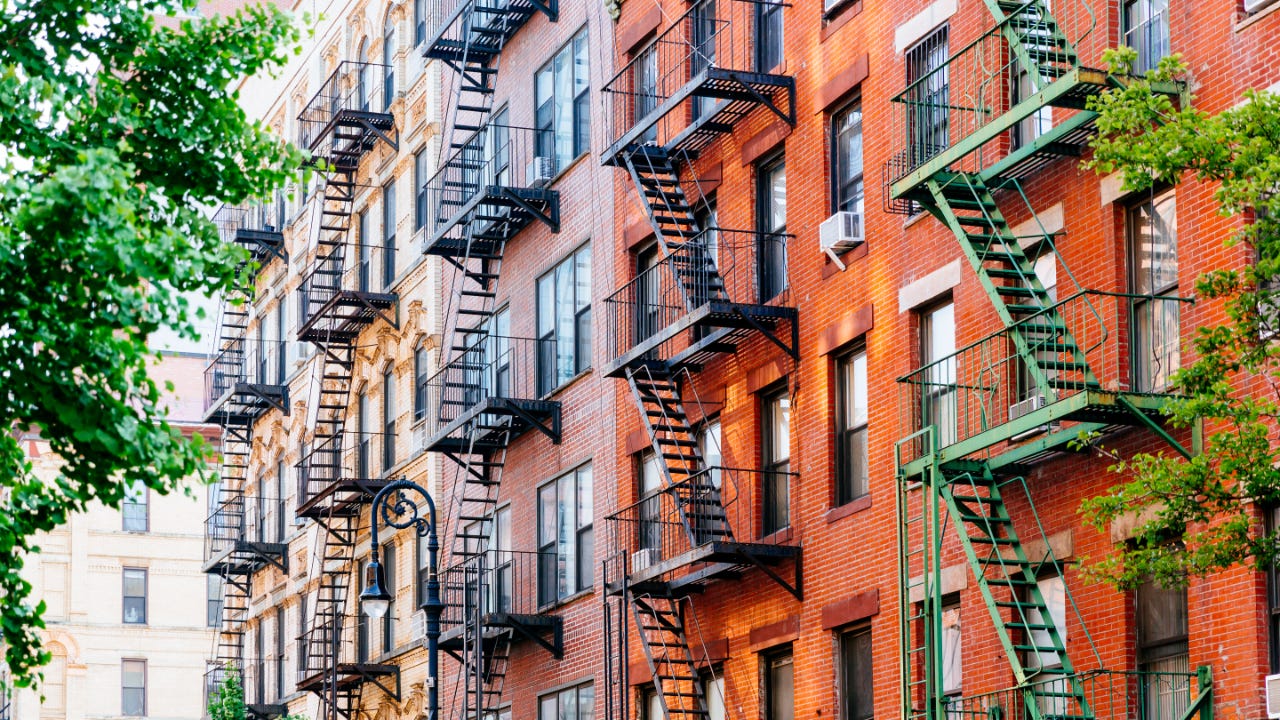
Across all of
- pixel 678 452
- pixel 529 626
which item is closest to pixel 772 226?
pixel 678 452

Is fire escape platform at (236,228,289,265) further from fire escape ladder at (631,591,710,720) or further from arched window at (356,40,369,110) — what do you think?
fire escape ladder at (631,591,710,720)

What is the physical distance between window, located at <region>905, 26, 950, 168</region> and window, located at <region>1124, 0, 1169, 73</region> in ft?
10.7

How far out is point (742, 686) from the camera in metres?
29.2

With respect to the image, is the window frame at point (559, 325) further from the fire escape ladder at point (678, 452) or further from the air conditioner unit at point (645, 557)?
the air conditioner unit at point (645, 557)

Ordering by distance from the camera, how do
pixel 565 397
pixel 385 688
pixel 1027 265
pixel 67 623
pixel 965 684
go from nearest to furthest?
pixel 1027 265 → pixel 965 684 → pixel 565 397 → pixel 385 688 → pixel 67 623

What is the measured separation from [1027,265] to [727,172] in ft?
31.8

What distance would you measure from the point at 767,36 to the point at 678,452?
6.24 metres

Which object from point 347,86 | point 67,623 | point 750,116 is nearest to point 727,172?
point 750,116

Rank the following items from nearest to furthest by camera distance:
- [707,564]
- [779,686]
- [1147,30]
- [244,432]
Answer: [1147,30] → [779,686] → [707,564] → [244,432]

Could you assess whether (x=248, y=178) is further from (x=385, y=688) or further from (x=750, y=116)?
(x=385, y=688)

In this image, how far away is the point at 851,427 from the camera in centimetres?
2727

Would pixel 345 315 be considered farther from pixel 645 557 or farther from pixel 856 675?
pixel 856 675

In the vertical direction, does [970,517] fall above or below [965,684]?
above

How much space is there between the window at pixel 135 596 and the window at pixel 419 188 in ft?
116
